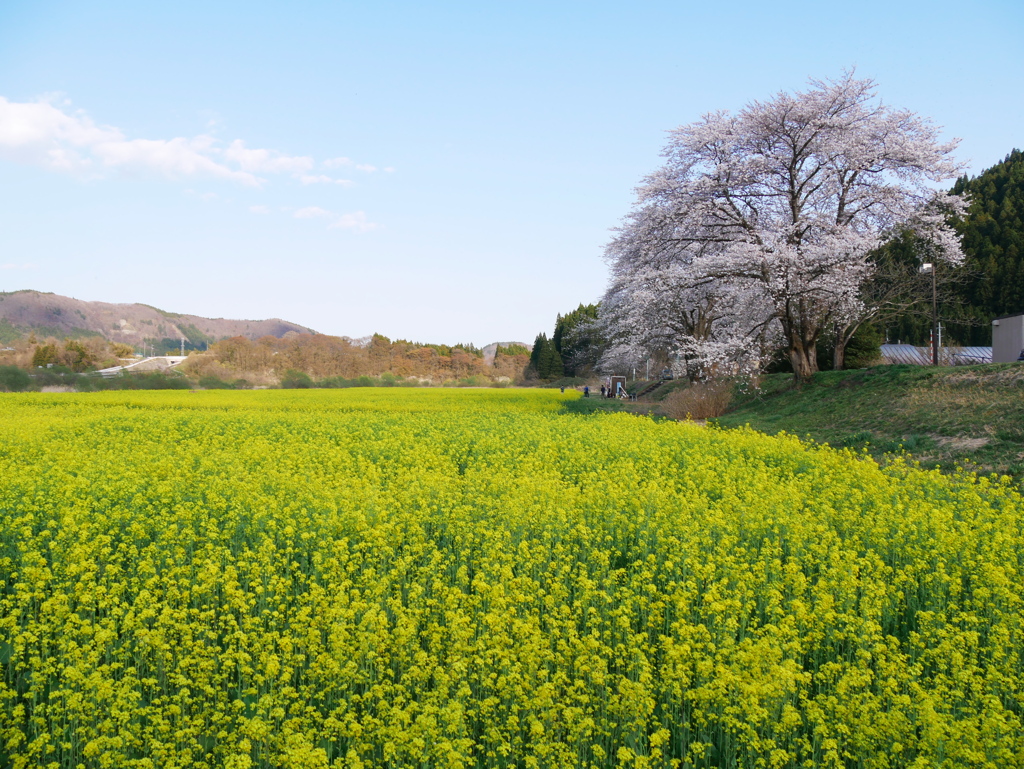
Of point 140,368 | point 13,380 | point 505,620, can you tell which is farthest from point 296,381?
point 505,620

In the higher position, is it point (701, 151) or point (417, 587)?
point (701, 151)

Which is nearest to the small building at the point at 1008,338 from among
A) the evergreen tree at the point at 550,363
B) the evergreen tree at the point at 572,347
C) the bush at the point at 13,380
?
the evergreen tree at the point at 572,347

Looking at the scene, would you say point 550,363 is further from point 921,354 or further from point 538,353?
point 921,354

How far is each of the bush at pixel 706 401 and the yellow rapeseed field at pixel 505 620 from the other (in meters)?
15.9

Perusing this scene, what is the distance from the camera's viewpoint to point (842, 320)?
26.1 meters

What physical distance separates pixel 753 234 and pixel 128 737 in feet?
88.7

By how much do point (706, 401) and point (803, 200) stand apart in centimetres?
921

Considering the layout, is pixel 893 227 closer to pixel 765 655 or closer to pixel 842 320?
pixel 842 320

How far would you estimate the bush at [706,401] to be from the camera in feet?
89.0

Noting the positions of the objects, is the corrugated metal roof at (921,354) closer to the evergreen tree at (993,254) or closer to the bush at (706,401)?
the evergreen tree at (993,254)

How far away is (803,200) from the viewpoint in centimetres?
2728

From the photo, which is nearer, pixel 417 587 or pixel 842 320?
pixel 417 587

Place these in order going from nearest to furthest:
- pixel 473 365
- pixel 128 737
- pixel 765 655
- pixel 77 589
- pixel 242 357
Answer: pixel 128 737, pixel 765 655, pixel 77 589, pixel 242 357, pixel 473 365

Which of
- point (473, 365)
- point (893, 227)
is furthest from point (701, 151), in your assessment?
point (473, 365)
